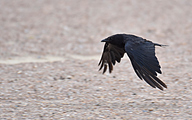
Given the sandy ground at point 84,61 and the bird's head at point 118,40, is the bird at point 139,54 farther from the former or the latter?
the sandy ground at point 84,61

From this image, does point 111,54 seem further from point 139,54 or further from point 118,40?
point 139,54

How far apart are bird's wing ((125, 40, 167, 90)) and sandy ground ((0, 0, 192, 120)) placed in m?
0.60

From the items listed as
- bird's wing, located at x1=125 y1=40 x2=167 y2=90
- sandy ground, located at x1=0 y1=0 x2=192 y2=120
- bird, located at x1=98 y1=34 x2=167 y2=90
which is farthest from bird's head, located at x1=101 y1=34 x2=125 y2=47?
sandy ground, located at x1=0 y1=0 x2=192 y2=120

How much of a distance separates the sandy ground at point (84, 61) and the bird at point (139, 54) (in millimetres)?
590

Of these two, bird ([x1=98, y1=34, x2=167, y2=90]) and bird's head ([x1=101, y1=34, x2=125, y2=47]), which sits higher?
bird's head ([x1=101, y1=34, x2=125, y2=47])

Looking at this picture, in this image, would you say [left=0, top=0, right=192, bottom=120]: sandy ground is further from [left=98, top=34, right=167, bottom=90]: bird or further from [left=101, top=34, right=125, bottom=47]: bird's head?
[left=101, top=34, right=125, bottom=47]: bird's head

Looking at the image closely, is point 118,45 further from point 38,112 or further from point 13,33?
point 13,33

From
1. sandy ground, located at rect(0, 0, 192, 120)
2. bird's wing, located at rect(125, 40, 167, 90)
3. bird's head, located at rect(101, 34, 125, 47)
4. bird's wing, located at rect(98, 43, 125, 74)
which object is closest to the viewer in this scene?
bird's wing, located at rect(125, 40, 167, 90)

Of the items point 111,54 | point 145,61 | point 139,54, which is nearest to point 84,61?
point 111,54

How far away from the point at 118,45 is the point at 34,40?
18.9ft

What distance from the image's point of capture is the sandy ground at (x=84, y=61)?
5.60 metres

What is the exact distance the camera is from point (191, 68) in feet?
26.1

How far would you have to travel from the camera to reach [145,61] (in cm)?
535

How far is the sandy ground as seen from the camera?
5602mm
